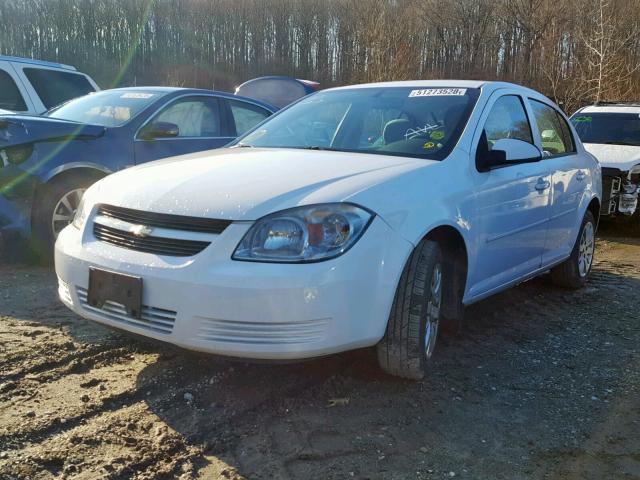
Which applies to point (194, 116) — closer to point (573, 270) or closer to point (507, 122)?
point (507, 122)

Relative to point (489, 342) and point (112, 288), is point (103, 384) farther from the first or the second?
point (489, 342)

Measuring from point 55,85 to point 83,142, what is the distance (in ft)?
12.0

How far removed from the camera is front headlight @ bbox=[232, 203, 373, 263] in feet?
9.05

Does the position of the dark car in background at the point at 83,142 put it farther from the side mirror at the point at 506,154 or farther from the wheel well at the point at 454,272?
the side mirror at the point at 506,154

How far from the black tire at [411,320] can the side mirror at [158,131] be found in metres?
3.35

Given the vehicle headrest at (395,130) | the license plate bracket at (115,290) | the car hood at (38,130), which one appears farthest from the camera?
the car hood at (38,130)

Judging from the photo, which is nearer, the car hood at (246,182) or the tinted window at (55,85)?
the car hood at (246,182)

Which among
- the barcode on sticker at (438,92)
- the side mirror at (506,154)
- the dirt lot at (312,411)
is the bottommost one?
the dirt lot at (312,411)

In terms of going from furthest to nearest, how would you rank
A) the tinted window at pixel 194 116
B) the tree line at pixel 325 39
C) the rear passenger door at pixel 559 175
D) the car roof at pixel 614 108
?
the tree line at pixel 325 39
the car roof at pixel 614 108
the tinted window at pixel 194 116
the rear passenger door at pixel 559 175

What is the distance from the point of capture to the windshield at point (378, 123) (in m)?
3.80

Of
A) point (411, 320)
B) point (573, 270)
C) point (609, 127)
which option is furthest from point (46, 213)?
point (609, 127)

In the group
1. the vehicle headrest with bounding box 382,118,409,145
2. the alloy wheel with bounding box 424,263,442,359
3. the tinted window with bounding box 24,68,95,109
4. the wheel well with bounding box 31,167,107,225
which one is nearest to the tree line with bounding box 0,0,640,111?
the tinted window with bounding box 24,68,95,109

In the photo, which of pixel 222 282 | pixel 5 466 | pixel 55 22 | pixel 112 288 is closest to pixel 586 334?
pixel 222 282

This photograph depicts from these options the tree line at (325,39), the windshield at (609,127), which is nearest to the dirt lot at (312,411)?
the windshield at (609,127)
